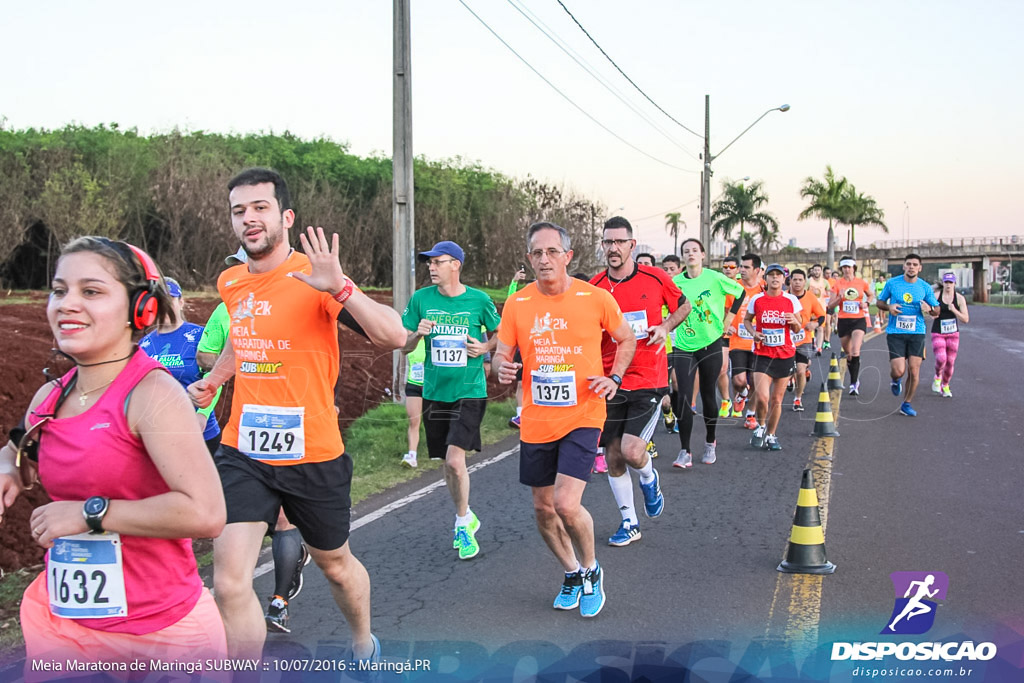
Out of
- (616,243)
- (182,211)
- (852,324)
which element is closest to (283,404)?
(616,243)

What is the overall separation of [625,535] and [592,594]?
4.73 ft

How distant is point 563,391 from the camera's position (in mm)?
5102

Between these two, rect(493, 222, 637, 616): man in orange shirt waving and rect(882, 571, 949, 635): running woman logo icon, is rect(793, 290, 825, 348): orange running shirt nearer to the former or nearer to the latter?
rect(882, 571, 949, 635): running woman logo icon

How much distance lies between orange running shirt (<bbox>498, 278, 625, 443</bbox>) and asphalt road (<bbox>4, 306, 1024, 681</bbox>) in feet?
3.36

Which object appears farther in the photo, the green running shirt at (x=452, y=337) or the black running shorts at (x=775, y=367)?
the black running shorts at (x=775, y=367)

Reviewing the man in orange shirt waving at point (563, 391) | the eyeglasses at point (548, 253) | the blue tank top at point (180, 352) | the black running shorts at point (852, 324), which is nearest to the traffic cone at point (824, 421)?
the black running shorts at point (852, 324)

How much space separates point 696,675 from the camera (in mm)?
4105

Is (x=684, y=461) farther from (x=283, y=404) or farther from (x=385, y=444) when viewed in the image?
(x=283, y=404)

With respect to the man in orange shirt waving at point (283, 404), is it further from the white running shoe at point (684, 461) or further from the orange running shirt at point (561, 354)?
the white running shoe at point (684, 461)

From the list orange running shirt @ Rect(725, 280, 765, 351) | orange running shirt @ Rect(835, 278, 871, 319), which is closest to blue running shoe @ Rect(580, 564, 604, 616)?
orange running shirt @ Rect(725, 280, 765, 351)

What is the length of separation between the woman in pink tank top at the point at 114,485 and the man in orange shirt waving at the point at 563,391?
2.62 metres

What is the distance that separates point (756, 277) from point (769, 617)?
298 inches

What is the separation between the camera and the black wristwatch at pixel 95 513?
235cm

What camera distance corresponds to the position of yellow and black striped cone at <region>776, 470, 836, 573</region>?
5.60 metres
